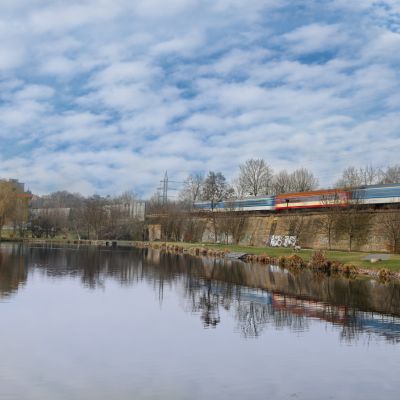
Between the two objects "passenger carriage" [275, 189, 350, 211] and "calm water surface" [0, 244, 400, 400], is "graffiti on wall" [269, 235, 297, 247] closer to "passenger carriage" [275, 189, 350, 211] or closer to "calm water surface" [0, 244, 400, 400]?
"passenger carriage" [275, 189, 350, 211]

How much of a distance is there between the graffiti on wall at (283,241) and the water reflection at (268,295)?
2704 centimetres

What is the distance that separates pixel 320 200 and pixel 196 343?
160 feet

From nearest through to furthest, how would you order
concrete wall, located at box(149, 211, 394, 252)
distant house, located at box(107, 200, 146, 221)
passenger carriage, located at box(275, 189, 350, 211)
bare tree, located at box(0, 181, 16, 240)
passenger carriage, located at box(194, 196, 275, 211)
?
concrete wall, located at box(149, 211, 394, 252) < passenger carriage, located at box(275, 189, 350, 211) < passenger carriage, located at box(194, 196, 275, 211) < bare tree, located at box(0, 181, 16, 240) < distant house, located at box(107, 200, 146, 221)

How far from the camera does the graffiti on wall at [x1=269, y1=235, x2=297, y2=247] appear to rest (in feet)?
208

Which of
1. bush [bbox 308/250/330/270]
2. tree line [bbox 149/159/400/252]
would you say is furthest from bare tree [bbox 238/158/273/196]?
bush [bbox 308/250/330/270]

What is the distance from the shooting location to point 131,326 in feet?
50.9

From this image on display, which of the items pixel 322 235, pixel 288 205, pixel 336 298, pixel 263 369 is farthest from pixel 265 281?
pixel 288 205

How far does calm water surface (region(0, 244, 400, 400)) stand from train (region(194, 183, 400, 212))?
2816 cm

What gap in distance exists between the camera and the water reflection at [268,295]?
1653 cm

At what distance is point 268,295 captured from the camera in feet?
76.6

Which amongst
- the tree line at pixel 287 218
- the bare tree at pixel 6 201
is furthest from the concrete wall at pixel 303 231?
the bare tree at pixel 6 201

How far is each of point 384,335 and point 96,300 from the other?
11.0 metres

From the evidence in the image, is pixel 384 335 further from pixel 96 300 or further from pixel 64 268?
pixel 64 268

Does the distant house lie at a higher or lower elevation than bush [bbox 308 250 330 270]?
higher
